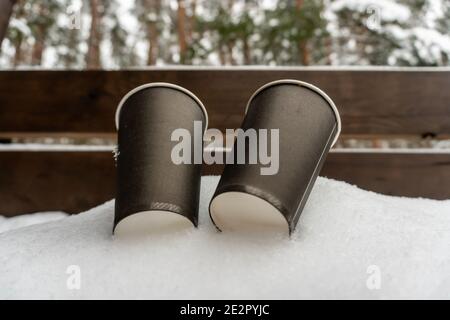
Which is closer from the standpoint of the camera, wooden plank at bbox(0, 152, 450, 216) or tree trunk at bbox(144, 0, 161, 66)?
wooden plank at bbox(0, 152, 450, 216)

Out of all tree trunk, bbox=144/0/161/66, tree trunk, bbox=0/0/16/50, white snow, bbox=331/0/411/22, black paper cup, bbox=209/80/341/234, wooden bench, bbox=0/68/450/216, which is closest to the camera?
black paper cup, bbox=209/80/341/234

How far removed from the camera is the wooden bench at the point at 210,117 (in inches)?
71.2

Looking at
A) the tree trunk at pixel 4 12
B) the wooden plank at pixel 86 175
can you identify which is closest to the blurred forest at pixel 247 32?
the tree trunk at pixel 4 12

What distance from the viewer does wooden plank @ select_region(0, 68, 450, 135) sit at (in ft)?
5.95

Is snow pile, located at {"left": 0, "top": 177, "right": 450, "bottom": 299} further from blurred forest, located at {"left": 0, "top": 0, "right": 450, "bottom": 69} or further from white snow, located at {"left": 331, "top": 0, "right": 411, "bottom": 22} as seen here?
white snow, located at {"left": 331, "top": 0, "right": 411, "bottom": 22}

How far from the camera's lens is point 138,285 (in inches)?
33.8

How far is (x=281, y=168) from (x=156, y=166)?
0.30 meters

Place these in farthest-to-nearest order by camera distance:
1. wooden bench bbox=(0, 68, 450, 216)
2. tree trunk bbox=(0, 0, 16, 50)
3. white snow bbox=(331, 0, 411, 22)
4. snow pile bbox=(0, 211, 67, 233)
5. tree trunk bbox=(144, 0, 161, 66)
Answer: tree trunk bbox=(144, 0, 161, 66), white snow bbox=(331, 0, 411, 22), wooden bench bbox=(0, 68, 450, 216), snow pile bbox=(0, 211, 67, 233), tree trunk bbox=(0, 0, 16, 50)

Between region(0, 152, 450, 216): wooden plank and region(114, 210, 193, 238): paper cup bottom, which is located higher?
region(0, 152, 450, 216): wooden plank

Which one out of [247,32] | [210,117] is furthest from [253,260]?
[247,32]

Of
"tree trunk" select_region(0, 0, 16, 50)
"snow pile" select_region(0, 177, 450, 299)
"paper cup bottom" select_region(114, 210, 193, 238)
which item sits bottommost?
"snow pile" select_region(0, 177, 450, 299)

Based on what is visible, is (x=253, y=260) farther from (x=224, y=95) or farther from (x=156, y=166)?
(x=224, y=95)

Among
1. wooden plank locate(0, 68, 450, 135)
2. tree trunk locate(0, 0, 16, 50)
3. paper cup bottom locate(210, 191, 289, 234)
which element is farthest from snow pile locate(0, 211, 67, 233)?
paper cup bottom locate(210, 191, 289, 234)

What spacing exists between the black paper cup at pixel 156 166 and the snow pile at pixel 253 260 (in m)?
0.05
